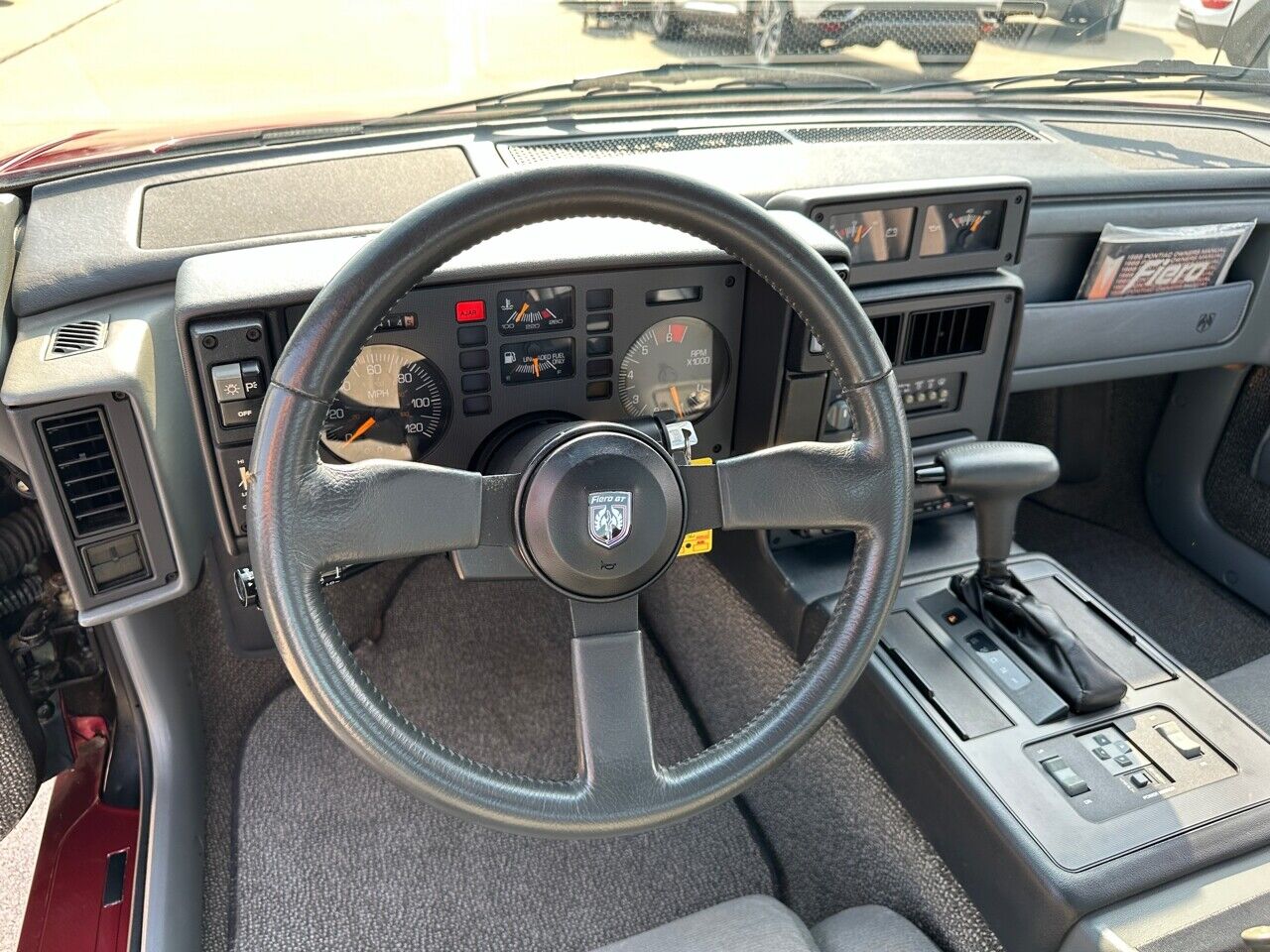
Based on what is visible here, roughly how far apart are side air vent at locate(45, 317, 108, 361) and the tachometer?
1.07 ft

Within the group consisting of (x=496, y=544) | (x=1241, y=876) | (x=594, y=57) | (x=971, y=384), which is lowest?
(x=1241, y=876)

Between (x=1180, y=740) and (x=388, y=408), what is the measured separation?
1.22m

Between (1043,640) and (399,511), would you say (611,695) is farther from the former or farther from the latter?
(1043,640)

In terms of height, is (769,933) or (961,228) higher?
(961,228)

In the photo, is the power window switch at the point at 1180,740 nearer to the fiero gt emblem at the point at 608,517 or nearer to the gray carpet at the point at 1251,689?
the gray carpet at the point at 1251,689

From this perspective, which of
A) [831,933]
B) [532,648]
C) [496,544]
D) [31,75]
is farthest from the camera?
[532,648]

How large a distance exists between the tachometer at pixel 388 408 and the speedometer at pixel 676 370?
27 centimetres

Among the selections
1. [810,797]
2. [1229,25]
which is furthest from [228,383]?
[1229,25]

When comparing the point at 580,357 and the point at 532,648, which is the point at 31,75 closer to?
the point at 580,357

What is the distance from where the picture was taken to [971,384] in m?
1.87

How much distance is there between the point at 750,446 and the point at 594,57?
0.80 metres

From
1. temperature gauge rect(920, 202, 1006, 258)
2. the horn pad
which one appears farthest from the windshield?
the horn pad

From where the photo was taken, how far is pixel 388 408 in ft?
4.46

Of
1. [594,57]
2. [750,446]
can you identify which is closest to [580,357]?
[750,446]
